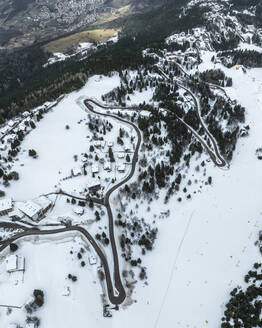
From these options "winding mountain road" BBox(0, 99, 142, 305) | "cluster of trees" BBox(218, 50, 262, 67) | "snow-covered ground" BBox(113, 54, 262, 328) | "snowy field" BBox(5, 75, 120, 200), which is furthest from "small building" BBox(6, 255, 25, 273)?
"cluster of trees" BBox(218, 50, 262, 67)

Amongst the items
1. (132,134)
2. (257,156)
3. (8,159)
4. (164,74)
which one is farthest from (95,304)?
(164,74)

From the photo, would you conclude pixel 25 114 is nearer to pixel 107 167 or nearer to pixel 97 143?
pixel 97 143

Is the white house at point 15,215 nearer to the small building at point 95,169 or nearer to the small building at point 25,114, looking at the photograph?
the small building at point 95,169

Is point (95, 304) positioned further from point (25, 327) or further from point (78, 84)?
point (78, 84)

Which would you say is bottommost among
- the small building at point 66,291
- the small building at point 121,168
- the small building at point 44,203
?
the small building at point 66,291

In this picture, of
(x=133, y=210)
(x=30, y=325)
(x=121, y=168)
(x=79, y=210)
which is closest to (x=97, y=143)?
(x=121, y=168)

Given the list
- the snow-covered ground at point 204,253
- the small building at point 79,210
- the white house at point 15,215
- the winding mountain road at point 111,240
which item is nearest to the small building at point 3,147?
the white house at point 15,215

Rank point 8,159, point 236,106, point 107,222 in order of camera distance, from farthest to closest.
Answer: point 236,106 → point 8,159 → point 107,222

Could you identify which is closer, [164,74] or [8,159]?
[8,159]
